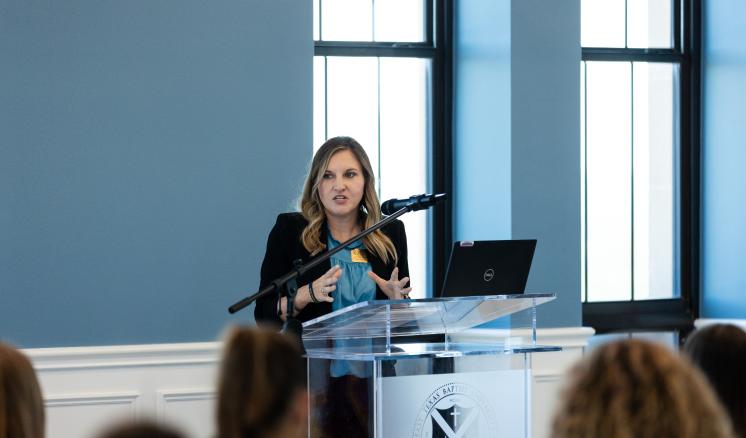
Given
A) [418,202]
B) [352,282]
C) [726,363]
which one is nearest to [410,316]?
[418,202]

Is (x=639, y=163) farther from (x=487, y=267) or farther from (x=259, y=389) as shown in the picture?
(x=259, y=389)

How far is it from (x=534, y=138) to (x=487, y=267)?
1.86 metres

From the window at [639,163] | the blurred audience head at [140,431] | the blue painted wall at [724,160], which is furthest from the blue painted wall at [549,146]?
the blurred audience head at [140,431]

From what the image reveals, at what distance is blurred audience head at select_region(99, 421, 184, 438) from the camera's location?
1042 mm

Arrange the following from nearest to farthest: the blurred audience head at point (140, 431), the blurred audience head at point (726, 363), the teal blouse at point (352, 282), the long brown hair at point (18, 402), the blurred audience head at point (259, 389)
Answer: the blurred audience head at point (140, 431) < the blurred audience head at point (259, 389) < the long brown hair at point (18, 402) < the blurred audience head at point (726, 363) < the teal blouse at point (352, 282)

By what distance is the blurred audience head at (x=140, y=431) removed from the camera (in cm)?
104

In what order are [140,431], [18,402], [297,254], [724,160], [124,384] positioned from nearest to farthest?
[140,431] < [18,402] < [297,254] < [124,384] < [724,160]

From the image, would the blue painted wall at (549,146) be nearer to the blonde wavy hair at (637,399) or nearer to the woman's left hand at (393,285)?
the woman's left hand at (393,285)

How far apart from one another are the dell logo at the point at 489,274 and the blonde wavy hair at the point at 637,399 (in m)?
1.78

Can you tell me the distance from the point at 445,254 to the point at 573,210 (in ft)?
2.24

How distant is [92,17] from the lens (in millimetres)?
4363

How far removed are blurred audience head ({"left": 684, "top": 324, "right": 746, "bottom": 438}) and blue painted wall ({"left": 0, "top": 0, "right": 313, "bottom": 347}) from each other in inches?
119

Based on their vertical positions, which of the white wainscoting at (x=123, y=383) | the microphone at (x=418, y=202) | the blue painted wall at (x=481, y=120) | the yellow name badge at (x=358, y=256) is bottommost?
the white wainscoting at (x=123, y=383)

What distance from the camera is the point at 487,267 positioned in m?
3.08
